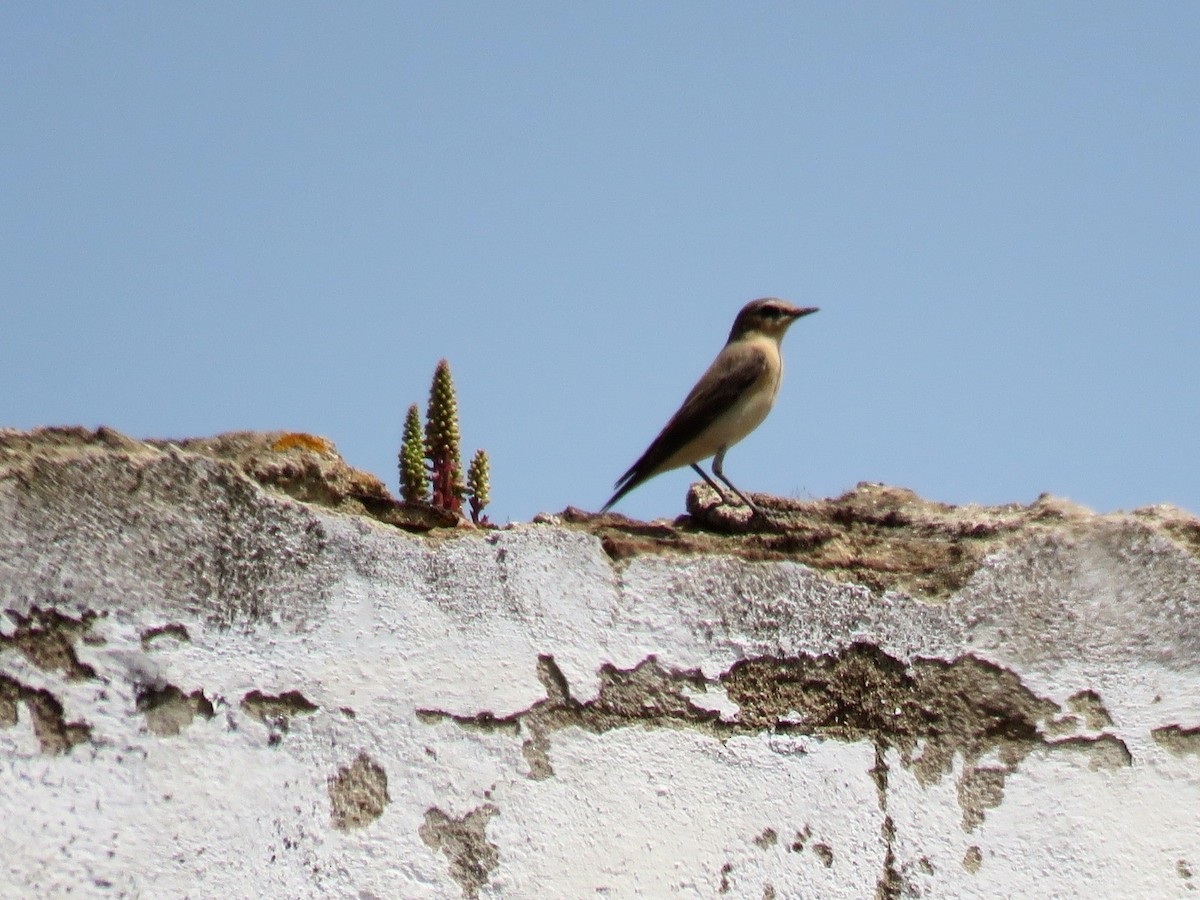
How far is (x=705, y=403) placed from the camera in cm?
709

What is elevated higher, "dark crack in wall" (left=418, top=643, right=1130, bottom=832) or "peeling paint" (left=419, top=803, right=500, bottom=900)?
"dark crack in wall" (left=418, top=643, right=1130, bottom=832)

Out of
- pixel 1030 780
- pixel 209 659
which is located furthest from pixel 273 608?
pixel 1030 780

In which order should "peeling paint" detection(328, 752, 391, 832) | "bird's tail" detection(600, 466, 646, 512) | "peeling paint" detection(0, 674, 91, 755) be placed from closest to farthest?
"peeling paint" detection(0, 674, 91, 755) → "peeling paint" detection(328, 752, 391, 832) → "bird's tail" detection(600, 466, 646, 512)

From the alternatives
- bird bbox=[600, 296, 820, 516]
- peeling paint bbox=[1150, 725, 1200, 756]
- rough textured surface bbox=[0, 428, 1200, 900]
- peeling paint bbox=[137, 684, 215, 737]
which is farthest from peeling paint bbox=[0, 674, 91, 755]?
bird bbox=[600, 296, 820, 516]

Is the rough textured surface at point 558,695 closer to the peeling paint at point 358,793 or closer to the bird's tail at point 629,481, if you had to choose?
the peeling paint at point 358,793

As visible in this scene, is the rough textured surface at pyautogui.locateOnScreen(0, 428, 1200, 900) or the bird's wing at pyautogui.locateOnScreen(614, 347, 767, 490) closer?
the rough textured surface at pyautogui.locateOnScreen(0, 428, 1200, 900)

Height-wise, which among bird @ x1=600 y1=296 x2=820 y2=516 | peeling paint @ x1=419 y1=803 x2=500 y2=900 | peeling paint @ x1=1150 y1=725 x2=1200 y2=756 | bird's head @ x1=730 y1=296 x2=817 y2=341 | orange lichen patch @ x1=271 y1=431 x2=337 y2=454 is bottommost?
peeling paint @ x1=419 y1=803 x2=500 y2=900

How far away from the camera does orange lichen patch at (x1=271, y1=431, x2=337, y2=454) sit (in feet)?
10.3

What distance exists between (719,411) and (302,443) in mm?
4063

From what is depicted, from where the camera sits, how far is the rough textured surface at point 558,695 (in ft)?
8.73

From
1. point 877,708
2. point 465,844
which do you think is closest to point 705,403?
point 877,708

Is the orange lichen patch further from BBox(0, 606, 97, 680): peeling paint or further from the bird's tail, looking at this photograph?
the bird's tail

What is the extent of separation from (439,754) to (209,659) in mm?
467

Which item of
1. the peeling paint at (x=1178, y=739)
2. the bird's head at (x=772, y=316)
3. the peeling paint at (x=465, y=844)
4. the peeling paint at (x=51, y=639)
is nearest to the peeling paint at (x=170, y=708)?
the peeling paint at (x=51, y=639)
